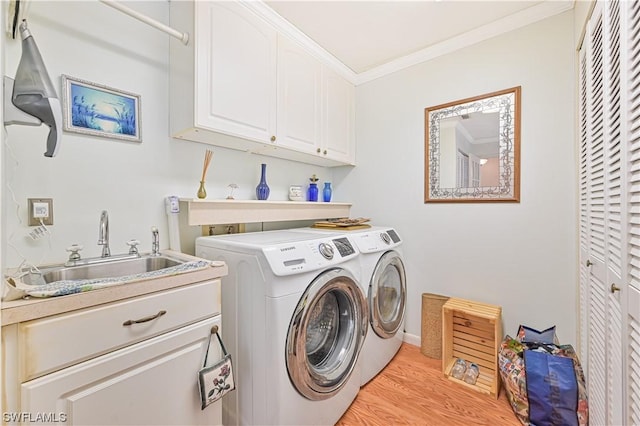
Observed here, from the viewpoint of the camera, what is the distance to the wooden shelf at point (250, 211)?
5.49 feet

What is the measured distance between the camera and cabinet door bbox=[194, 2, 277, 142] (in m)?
1.51

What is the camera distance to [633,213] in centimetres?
88

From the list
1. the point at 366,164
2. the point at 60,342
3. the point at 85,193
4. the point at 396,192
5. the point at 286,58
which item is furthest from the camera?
the point at 366,164

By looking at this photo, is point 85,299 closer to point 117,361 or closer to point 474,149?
point 117,361

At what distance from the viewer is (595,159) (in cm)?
130

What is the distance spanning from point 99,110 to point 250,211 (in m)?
0.98

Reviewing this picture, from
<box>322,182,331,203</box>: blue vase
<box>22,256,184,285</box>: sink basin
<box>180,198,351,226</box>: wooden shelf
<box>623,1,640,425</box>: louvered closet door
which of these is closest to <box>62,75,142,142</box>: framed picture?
<box>180,198,351,226</box>: wooden shelf

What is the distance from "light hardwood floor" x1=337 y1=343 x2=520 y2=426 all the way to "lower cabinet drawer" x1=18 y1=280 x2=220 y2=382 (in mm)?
1077

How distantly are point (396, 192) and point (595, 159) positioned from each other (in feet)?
4.33

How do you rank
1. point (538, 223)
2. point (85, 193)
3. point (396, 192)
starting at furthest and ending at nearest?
point (396, 192) < point (538, 223) < point (85, 193)

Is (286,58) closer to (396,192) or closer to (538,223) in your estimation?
(396,192)

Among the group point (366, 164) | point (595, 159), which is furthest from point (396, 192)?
point (595, 159)

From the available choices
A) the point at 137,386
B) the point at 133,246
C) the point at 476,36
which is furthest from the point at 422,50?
the point at 137,386

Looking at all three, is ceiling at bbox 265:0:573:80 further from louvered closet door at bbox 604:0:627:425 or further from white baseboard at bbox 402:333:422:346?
white baseboard at bbox 402:333:422:346
